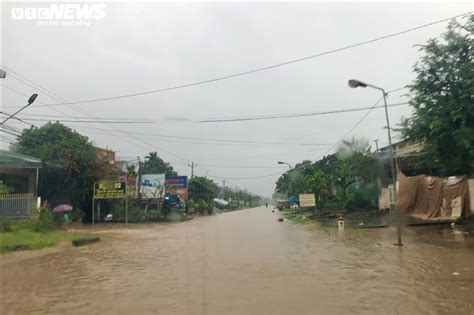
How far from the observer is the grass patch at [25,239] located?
17750mm

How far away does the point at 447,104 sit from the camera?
17203 millimetres

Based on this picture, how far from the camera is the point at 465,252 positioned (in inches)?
524

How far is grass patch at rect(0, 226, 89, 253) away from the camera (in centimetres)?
1775

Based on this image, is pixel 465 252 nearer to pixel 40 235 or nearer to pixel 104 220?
pixel 40 235

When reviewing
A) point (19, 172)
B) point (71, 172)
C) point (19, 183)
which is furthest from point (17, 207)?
point (71, 172)

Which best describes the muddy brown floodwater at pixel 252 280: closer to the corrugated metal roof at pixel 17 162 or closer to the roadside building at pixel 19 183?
the roadside building at pixel 19 183

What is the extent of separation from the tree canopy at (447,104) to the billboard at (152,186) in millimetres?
31730

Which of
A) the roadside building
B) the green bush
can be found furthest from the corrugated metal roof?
the green bush

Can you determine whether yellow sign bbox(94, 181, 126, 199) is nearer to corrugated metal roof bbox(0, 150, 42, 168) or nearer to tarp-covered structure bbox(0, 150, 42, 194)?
tarp-covered structure bbox(0, 150, 42, 194)

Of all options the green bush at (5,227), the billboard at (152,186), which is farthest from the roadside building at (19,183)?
the billboard at (152,186)

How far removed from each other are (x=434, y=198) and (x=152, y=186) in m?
31.6

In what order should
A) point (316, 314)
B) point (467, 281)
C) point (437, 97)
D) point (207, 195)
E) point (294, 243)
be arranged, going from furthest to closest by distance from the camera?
1. point (207, 195)
2. point (294, 243)
3. point (437, 97)
4. point (467, 281)
5. point (316, 314)

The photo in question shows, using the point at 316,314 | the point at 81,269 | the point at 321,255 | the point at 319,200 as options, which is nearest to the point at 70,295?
the point at 81,269

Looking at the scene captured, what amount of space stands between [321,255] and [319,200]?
30711 millimetres
